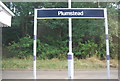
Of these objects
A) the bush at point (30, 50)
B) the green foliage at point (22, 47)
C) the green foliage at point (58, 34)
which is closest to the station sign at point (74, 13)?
the green foliage at point (58, 34)

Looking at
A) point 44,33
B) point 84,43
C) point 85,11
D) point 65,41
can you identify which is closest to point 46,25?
point 44,33

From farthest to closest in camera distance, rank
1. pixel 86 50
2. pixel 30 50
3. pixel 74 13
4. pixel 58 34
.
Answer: pixel 58 34 → pixel 30 50 → pixel 86 50 → pixel 74 13

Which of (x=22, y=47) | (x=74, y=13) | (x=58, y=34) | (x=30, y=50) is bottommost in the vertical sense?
(x=30, y=50)

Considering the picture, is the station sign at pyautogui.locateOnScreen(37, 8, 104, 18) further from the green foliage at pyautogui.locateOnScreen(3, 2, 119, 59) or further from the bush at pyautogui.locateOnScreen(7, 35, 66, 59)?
the bush at pyautogui.locateOnScreen(7, 35, 66, 59)

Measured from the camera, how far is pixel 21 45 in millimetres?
15828

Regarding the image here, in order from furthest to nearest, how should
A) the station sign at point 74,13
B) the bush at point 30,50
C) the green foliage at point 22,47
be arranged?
the green foliage at point 22,47, the bush at point 30,50, the station sign at point 74,13

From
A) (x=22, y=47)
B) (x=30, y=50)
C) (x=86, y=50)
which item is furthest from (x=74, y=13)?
(x=22, y=47)

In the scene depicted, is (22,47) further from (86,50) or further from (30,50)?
(86,50)

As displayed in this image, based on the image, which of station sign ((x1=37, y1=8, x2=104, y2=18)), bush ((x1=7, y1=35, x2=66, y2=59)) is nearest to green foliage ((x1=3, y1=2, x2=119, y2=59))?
bush ((x1=7, y1=35, x2=66, y2=59))

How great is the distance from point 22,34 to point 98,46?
714 centimetres

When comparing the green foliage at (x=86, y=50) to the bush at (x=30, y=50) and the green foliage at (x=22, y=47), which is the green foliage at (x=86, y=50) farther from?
the green foliage at (x=22, y=47)

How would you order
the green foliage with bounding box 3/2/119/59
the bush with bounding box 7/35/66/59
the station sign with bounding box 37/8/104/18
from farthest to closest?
the bush with bounding box 7/35/66/59 → the green foliage with bounding box 3/2/119/59 → the station sign with bounding box 37/8/104/18

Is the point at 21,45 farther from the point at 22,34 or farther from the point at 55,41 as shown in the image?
the point at 55,41

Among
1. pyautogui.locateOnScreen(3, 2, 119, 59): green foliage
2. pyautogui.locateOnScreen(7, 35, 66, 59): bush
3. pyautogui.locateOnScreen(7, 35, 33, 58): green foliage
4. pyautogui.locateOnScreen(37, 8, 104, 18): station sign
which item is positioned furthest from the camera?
pyautogui.locateOnScreen(7, 35, 33, 58): green foliage
